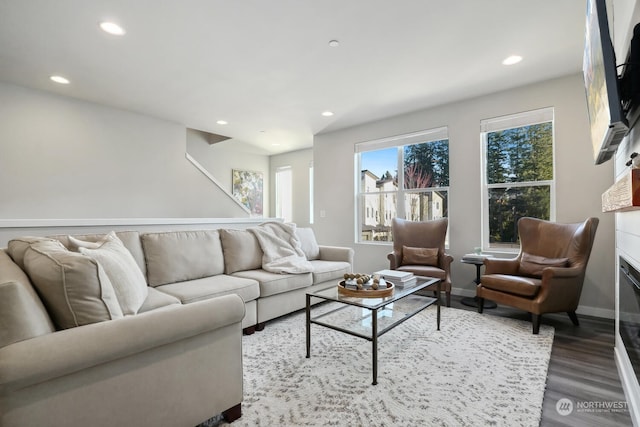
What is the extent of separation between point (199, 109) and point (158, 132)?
930 mm

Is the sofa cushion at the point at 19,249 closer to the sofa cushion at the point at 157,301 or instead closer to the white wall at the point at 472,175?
the sofa cushion at the point at 157,301

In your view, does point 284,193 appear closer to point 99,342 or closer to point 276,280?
point 276,280

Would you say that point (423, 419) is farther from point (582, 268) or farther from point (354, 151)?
point (354, 151)

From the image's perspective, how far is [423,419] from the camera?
148 centimetres

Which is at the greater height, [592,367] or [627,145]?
[627,145]

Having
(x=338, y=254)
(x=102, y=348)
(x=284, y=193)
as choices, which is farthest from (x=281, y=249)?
(x=284, y=193)

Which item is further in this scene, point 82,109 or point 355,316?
point 82,109

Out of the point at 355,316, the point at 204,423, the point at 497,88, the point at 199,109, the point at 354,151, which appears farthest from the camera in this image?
the point at 354,151

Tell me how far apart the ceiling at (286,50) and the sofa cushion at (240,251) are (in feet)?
5.59

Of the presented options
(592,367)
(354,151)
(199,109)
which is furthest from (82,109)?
(592,367)

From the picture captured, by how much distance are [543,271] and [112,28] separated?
404cm

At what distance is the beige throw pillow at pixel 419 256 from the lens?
3.62 m

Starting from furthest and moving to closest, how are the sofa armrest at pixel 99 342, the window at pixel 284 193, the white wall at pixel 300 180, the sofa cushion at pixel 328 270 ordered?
1. the window at pixel 284 193
2. the white wall at pixel 300 180
3. the sofa cushion at pixel 328 270
4. the sofa armrest at pixel 99 342

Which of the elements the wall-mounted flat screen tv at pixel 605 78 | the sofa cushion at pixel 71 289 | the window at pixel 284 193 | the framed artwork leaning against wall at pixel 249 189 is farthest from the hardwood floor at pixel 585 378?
the framed artwork leaning against wall at pixel 249 189
